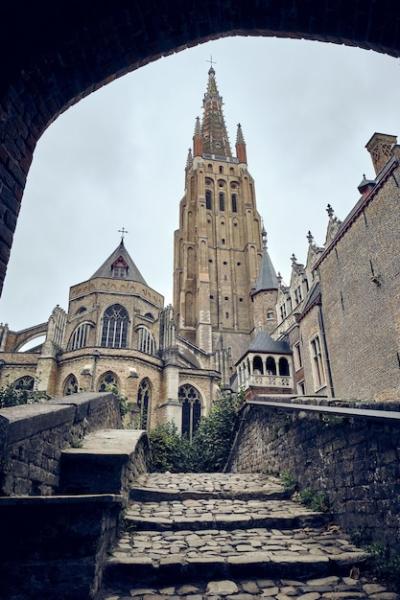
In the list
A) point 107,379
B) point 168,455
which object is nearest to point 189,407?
point 107,379

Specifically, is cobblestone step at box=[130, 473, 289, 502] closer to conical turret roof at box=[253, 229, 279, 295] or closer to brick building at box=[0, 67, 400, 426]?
brick building at box=[0, 67, 400, 426]

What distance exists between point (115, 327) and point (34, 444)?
2551 cm

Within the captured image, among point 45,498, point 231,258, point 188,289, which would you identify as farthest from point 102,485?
point 231,258

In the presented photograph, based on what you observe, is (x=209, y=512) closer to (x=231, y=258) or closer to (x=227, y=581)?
(x=227, y=581)

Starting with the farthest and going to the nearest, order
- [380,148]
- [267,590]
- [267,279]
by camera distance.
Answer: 1. [267,279]
2. [380,148]
3. [267,590]

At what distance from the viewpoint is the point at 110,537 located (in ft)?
14.4

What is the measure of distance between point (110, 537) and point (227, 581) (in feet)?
4.28

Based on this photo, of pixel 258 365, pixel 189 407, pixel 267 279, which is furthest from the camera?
pixel 267 279

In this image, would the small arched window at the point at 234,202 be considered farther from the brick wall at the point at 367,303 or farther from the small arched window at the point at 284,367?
the brick wall at the point at 367,303

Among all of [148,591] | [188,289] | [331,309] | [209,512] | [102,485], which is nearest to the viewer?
[148,591]

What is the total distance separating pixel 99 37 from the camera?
9.62 feet

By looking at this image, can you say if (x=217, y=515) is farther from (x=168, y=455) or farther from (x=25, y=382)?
(x=25, y=382)

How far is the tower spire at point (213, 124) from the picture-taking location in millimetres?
64000

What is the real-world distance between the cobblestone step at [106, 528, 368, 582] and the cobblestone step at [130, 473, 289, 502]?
1.49m
